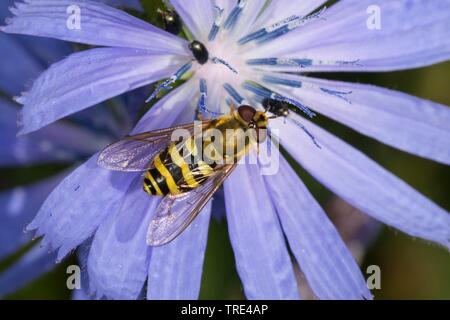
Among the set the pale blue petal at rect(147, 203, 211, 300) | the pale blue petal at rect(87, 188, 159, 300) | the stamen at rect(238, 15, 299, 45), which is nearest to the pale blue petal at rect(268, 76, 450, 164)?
the stamen at rect(238, 15, 299, 45)

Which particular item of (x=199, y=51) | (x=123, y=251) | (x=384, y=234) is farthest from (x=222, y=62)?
(x=384, y=234)

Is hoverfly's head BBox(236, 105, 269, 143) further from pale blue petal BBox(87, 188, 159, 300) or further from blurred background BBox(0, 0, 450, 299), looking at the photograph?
blurred background BBox(0, 0, 450, 299)

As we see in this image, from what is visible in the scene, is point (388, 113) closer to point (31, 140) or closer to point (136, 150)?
point (136, 150)

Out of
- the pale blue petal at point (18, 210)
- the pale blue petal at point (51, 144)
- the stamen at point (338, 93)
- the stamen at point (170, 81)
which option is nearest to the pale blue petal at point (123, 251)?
the stamen at point (170, 81)

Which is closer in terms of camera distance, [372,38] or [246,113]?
[246,113]

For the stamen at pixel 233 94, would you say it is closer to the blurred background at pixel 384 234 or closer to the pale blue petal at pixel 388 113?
the pale blue petal at pixel 388 113

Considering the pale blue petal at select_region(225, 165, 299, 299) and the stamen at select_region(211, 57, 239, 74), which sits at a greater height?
the stamen at select_region(211, 57, 239, 74)

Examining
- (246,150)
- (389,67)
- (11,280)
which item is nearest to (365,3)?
(389,67)
